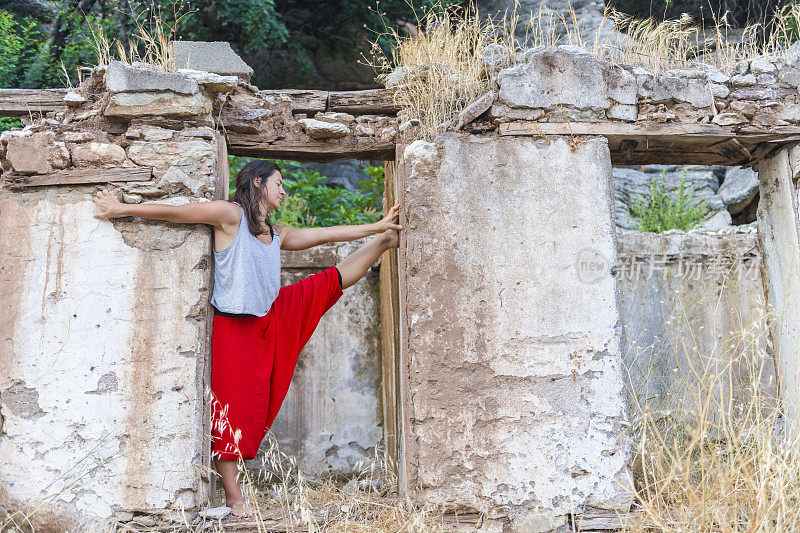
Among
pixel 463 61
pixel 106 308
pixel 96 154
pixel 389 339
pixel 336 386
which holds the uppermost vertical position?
pixel 463 61

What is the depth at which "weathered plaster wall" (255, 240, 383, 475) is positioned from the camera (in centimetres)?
498

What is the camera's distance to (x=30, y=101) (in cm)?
363

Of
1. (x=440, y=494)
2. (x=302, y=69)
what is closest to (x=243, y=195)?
(x=440, y=494)

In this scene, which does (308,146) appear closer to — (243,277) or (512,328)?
(243,277)

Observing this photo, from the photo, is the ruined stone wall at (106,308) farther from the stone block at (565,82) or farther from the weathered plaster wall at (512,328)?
the stone block at (565,82)

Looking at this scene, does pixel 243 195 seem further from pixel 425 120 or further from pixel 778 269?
pixel 778 269

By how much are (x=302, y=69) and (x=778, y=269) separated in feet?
20.9

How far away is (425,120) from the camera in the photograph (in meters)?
3.64

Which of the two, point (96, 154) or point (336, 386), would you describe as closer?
point (96, 154)

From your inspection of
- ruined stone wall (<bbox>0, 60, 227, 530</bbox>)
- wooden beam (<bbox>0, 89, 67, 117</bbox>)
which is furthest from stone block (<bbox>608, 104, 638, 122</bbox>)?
wooden beam (<bbox>0, 89, 67, 117</bbox>)

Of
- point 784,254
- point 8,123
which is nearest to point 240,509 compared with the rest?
point 784,254

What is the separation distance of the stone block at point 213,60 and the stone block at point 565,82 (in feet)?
4.62

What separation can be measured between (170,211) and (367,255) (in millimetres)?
1088

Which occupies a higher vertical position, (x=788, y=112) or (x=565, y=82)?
(x=565, y=82)
